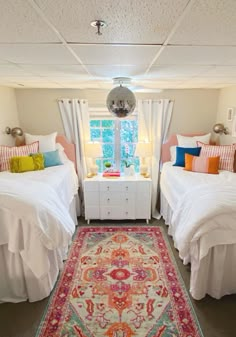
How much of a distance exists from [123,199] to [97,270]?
1.17 m

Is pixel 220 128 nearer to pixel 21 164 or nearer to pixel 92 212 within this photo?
pixel 92 212

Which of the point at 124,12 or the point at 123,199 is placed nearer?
the point at 124,12

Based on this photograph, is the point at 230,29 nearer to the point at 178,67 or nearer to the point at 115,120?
the point at 178,67

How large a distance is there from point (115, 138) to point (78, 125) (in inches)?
26.0

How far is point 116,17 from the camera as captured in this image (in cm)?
83

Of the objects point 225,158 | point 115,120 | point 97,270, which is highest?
point 115,120

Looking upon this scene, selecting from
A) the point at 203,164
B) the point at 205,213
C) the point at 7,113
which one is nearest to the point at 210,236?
the point at 205,213

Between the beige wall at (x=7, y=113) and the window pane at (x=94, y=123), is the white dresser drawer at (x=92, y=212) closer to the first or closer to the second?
the window pane at (x=94, y=123)

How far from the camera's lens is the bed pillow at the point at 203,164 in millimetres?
2897

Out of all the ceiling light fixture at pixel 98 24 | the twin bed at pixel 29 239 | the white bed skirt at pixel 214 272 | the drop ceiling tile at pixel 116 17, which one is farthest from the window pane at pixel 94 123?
the ceiling light fixture at pixel 98 24

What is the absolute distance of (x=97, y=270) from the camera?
2.38 m

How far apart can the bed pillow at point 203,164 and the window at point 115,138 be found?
1.04m

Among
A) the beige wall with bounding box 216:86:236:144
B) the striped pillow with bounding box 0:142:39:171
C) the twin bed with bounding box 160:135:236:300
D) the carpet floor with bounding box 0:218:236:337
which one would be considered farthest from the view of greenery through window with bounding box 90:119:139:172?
the carpet floor with bounding box 0:218:236:337

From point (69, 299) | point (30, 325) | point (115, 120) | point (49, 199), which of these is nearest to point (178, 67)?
point (49, 199)
